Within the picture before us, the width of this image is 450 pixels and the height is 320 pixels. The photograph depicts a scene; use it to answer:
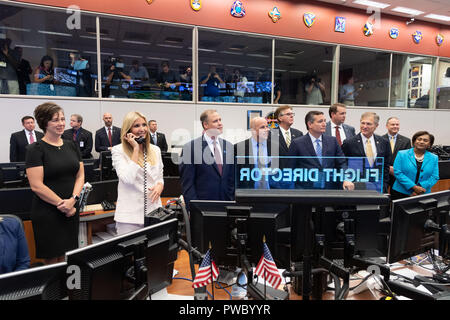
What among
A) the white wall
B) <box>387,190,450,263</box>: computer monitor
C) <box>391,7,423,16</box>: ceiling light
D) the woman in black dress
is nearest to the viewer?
<box>387,190,450,263</box>: computer monitor

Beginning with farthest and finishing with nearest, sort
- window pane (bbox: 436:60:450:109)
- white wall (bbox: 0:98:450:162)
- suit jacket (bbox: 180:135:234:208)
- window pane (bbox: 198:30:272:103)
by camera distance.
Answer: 1. window pane (bbox: 436:60:450:109)
2. window pane (bbox: 198:30:272:103)
3. white wall (bbox: 0:98:450:162)
4. suit jacket (bbox: 180:135:234:208)

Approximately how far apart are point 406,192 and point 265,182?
3.15 meters

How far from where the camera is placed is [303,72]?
769 centimetres

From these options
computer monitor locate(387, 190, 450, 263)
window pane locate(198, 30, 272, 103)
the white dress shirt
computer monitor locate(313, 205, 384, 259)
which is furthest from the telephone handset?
window pane locate(198, 30, 272, 103)

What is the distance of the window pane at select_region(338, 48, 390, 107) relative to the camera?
7457 mm

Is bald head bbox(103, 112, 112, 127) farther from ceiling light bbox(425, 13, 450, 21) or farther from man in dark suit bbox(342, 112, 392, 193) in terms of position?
ceiling light bbox(425, 13, 450, 21)

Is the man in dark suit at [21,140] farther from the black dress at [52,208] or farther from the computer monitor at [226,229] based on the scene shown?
the computer monitor at [226,229]

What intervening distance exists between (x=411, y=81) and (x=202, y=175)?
8085mm

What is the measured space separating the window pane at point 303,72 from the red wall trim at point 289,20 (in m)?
0.40

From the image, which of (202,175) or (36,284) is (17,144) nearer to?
(202,175)

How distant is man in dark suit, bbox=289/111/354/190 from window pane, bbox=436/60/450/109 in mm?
7613

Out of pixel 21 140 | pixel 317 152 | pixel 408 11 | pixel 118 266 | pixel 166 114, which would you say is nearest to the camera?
pixel 118 266

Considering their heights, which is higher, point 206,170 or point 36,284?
point 206,170

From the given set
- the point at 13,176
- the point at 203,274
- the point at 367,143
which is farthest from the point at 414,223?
the point at 13,176
